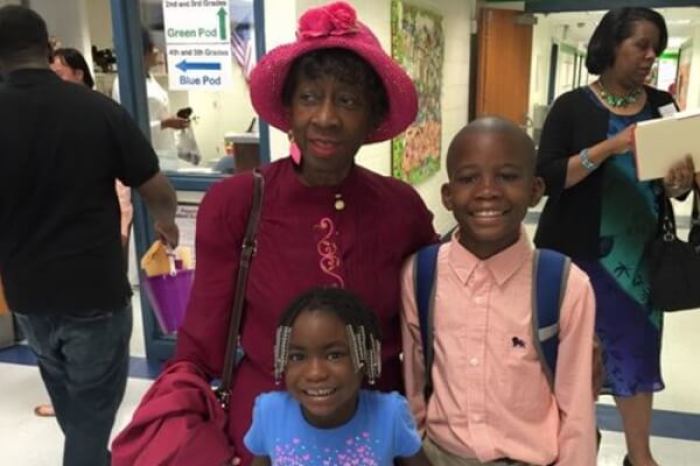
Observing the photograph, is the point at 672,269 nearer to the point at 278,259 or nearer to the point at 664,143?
the point at 664,143

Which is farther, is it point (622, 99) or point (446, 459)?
point (622, 99)

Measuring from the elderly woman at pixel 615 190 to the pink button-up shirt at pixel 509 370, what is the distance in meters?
0.95

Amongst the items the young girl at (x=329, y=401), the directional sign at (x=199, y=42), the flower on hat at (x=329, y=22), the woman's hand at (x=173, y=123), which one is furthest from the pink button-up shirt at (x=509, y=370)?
the woman's hand at (x=173, y=123)

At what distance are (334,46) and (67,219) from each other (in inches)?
41.5

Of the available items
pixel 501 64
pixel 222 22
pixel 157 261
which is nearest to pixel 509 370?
pixel 157 261

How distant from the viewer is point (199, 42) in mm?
3086

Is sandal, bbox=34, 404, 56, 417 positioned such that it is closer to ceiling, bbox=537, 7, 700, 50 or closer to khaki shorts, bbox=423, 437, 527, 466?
khaki shorts, bbox=423, 437, 527, 466

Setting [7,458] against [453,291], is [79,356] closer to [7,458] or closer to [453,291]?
[7,458]

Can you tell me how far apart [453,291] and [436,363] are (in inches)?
5.7

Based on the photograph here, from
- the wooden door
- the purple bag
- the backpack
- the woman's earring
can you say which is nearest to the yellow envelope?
the purple bag

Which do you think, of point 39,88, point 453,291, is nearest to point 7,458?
point 39,88

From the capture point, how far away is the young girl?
1.12 metres

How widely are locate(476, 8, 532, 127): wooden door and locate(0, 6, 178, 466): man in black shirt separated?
5024 mm

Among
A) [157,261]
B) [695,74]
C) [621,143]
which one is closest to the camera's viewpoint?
[621,143]
